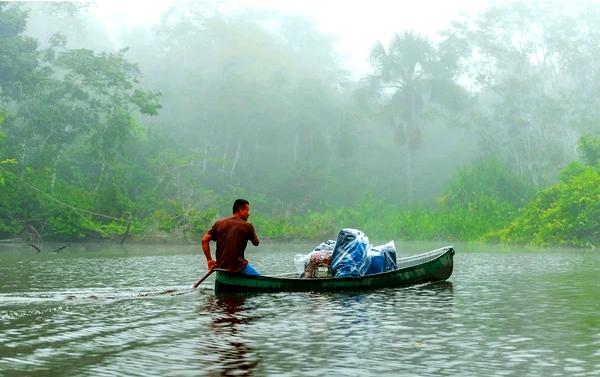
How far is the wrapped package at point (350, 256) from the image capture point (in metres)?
17.0

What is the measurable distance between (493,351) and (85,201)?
37.3 meters

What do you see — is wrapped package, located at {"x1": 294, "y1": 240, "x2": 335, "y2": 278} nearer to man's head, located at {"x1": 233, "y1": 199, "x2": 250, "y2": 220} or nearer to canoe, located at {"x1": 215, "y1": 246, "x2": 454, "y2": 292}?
canoe, located at {"x1": 215, "y1": 246, "x2": 454, "y2": 292}

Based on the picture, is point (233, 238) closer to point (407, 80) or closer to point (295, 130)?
point (407, 80)

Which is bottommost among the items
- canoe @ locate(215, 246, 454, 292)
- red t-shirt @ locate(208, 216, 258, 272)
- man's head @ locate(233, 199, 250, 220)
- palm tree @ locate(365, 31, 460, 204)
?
canoe @ locate(215, 246, 454, 292)

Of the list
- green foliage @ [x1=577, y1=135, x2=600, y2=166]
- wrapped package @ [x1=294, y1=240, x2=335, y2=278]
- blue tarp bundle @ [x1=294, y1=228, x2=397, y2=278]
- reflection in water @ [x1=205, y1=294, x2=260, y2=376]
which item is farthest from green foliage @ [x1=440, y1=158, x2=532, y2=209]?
reflection in water @ [x1=205, y1=294, x2=260, y2=376]

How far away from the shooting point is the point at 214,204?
197 ft

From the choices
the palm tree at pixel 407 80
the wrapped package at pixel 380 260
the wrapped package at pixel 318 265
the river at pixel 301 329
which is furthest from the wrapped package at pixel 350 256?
the palm tree at pixel 407 80

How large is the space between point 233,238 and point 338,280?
235 cm

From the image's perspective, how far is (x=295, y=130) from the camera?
226 feet

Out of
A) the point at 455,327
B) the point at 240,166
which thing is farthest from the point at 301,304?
the point at 240,166

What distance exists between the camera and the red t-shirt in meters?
15.4

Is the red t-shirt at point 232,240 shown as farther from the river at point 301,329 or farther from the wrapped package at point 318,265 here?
the wrapped package at point 318,265

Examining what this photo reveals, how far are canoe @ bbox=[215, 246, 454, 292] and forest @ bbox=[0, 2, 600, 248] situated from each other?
22.3 metres

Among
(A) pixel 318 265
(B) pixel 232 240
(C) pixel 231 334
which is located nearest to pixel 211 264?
(B) pixel 232 240
